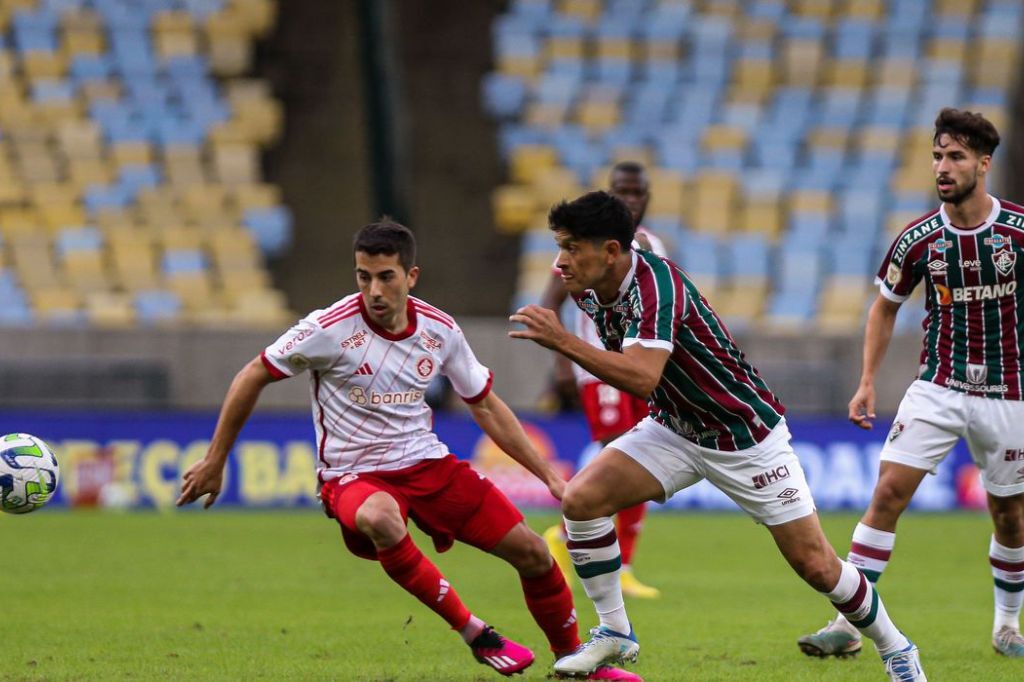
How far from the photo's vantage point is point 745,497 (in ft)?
20.2

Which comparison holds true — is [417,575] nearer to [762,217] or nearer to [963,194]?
[963,194]

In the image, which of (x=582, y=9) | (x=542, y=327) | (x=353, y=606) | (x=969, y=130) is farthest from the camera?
(x=582, y=9)

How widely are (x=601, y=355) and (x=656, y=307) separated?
1.20 ft

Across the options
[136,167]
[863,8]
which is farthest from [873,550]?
[863,8]

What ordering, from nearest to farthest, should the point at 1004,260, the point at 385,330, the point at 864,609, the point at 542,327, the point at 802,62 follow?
the point at 542,327 < the point at 864,609 < the point at 385,330 < the point at 1004,260 < the point at 802,62

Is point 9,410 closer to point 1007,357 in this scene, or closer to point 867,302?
point 867,302

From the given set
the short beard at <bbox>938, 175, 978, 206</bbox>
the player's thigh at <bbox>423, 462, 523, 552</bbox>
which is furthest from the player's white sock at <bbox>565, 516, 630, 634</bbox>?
the short beard at <bbox>938, 175, 978, 206</bbox>

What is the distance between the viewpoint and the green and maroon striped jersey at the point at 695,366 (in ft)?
19.5

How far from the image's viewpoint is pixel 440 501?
643 centimetres

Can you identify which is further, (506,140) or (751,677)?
(506,140)

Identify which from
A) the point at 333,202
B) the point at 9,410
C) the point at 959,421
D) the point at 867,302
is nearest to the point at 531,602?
the point at 959,421

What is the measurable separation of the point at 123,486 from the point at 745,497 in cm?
1031

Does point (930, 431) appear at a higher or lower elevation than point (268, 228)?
higher

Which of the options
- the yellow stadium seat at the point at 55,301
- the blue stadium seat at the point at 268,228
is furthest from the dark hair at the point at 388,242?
A: the blue stadium seat at the point at 268,228
